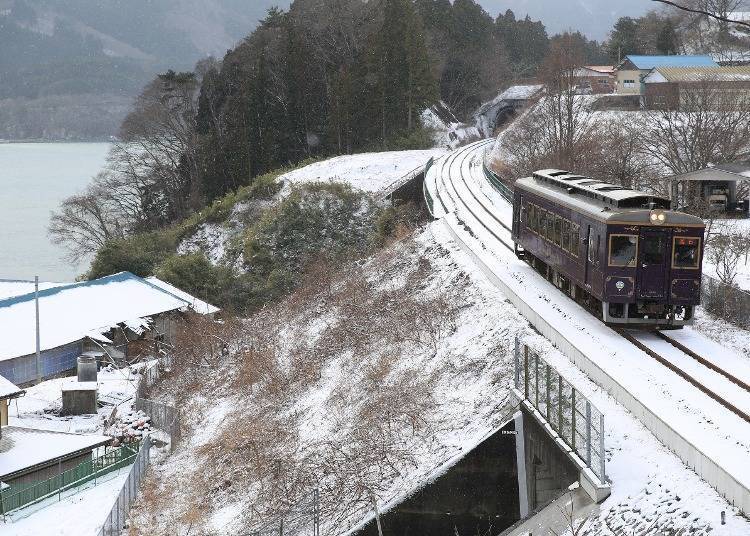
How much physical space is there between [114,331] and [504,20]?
310 feet

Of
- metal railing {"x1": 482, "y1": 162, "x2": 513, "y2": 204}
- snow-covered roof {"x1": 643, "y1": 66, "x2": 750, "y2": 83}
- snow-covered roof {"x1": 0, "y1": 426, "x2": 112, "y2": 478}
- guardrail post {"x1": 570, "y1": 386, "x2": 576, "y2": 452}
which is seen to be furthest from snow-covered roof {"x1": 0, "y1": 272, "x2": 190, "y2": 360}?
snow-covered roof {"x1": 643, "y1": 66, "x2": 750, "y2": 83}

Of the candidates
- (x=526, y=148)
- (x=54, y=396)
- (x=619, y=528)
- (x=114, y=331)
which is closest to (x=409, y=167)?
(x=526, y=148)

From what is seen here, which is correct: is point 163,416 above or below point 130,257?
below

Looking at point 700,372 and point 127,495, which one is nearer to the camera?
point 700,372

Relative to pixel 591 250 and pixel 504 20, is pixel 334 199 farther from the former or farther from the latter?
pixel 504 20

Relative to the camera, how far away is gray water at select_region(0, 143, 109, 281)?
246 ft

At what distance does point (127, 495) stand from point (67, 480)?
11.4ft

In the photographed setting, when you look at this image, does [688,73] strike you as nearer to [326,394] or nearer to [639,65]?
[639,65]

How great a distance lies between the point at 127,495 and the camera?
71.3 ft

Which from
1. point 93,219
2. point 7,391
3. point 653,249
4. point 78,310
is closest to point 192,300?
point 78,310

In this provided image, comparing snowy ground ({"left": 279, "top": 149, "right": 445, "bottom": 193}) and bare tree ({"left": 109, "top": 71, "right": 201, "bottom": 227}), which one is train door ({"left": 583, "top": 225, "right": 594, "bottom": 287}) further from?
bare tree ({"left": 109, "top": 71, "right": 201, "bottom": 227})

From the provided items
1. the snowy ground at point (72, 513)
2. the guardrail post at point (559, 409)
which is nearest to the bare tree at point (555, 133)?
the snowy ground at point (72, 513)

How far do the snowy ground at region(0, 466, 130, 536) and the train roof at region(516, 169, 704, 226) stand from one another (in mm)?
12329

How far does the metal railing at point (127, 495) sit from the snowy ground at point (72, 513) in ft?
2.31
